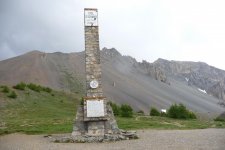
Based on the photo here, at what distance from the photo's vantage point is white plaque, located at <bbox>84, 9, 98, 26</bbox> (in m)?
26.2

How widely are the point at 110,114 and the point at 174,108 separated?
92.0 feet

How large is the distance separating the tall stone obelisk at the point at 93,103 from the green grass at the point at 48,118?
552 centimetres

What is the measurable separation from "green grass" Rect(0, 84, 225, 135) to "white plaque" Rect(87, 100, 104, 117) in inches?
230

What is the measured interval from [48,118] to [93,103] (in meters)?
17.6

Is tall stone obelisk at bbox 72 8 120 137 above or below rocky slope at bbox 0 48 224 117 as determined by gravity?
below

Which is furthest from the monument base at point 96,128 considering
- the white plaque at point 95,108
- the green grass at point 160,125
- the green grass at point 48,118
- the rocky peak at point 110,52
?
the rocky peak at point 110,52

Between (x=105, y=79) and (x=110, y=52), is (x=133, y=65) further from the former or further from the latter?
(x=105, y=79)

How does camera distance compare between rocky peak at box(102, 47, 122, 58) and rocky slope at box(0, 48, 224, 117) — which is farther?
rocky peak at box(102, 47, 122, 58)

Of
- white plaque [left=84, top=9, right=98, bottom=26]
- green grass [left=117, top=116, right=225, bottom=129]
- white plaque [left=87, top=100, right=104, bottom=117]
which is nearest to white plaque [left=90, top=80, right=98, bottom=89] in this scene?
white plaque [left=87, top=100, right=104, bottom=117]

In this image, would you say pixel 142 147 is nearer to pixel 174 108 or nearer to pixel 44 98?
pixel 174 108

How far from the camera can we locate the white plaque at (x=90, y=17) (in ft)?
86.0

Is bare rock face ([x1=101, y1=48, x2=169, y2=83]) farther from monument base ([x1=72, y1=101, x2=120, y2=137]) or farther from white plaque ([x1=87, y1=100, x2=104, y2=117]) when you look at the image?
white plaque ([x1=87, y1=100, x2=104, y2=117])

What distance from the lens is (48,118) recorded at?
1644 inches

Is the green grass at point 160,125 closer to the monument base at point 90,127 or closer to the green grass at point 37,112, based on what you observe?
the green grass at point 37,112
